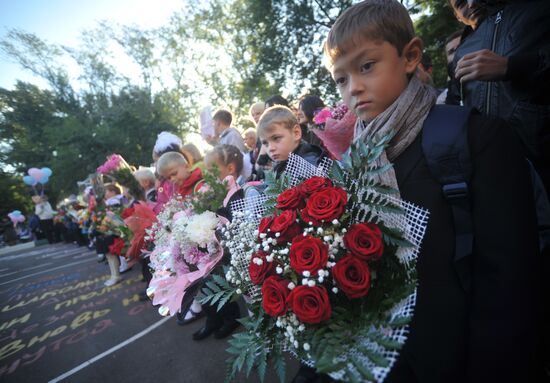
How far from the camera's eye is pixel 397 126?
1.09 metres

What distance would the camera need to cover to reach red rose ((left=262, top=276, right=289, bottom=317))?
2.99 feet

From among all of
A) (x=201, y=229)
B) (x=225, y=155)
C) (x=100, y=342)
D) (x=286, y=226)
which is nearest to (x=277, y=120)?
(x=225, y=155)

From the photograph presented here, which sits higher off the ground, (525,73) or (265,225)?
(525,73)

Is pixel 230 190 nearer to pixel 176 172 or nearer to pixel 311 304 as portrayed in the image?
pixel 311 304

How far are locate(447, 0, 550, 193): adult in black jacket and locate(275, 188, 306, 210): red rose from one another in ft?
3.60

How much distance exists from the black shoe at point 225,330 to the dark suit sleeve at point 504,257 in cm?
285

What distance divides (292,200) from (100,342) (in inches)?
167

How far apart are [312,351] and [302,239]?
344 millimetres

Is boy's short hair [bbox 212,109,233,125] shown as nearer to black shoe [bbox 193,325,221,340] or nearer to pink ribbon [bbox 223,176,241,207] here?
pink ribbon [bbox 223,176,241,207]

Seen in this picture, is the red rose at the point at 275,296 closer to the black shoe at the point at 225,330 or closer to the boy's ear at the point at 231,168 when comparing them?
Result: the boy's ear at the point at 231,168

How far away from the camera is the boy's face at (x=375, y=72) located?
112 cm

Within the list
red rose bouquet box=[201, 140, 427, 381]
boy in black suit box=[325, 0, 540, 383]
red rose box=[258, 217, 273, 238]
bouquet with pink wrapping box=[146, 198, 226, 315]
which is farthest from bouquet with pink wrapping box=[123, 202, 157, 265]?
boy in black suit box=[325, 0, 540, 383]

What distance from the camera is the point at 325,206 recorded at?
0.96 m

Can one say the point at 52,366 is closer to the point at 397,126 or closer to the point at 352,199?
the point at 352,199
